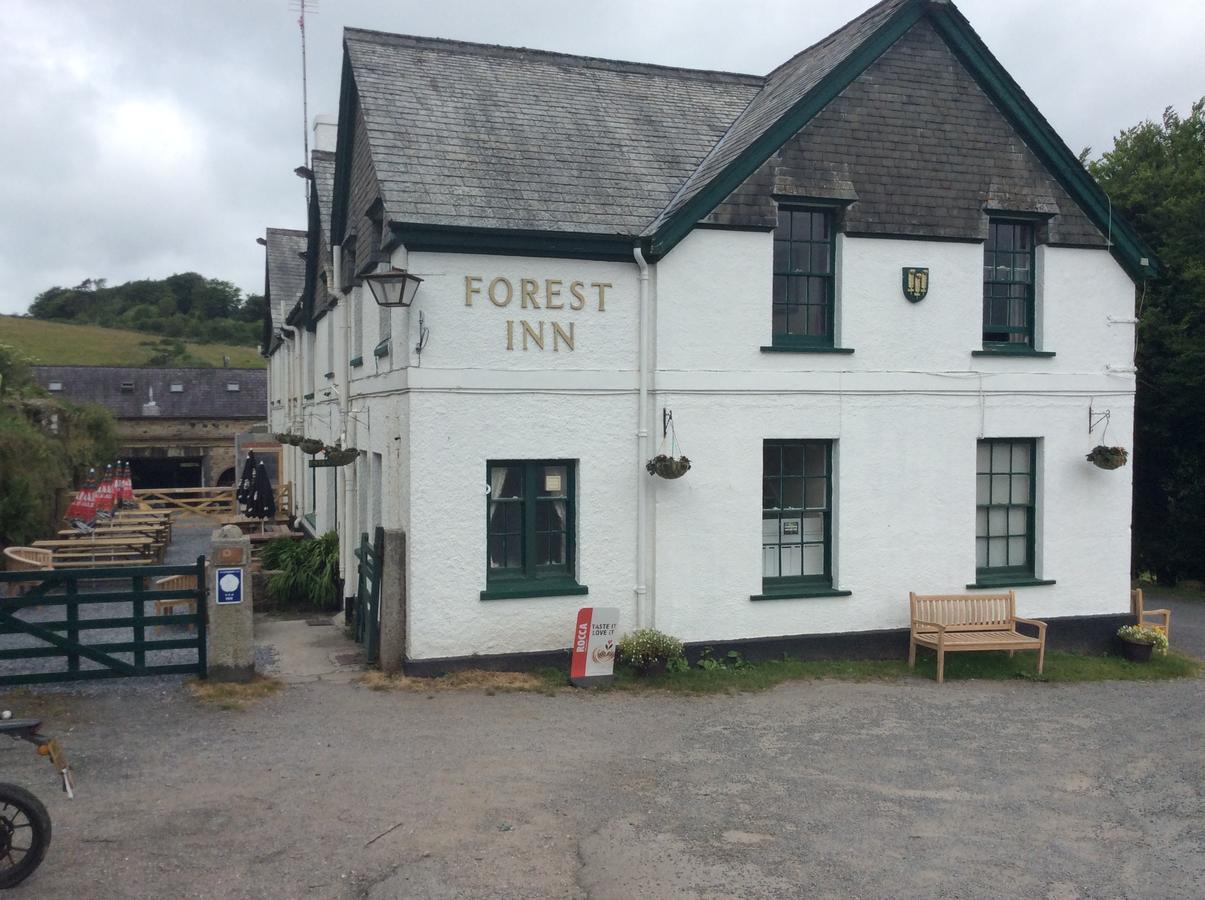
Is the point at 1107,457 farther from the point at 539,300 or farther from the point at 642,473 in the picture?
the point at 539,300

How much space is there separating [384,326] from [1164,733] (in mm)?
10023

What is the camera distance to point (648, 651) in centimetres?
1216

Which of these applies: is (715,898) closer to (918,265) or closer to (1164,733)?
(1164,733)

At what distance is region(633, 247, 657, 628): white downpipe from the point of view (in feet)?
41.1

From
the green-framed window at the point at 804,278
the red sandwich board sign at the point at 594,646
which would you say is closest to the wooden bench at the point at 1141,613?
the green-framed window at the point at 804,278

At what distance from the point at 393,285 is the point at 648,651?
4971 mm

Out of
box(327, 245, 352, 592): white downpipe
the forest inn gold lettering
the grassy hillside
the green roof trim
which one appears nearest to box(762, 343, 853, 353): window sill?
the green roof trim

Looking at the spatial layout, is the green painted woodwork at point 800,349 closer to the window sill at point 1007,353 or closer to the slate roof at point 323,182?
the window sill at point 1007,353


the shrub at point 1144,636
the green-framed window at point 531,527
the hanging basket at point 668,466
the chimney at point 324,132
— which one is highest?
the chimney at point 324,132

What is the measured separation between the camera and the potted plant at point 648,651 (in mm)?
12156

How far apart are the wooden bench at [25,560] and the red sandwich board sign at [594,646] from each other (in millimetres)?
9940

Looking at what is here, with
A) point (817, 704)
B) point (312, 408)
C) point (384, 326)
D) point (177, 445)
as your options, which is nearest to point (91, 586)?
point (312, 408)

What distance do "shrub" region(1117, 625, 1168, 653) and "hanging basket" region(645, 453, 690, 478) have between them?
682 centimetres

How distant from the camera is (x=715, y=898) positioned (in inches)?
268
